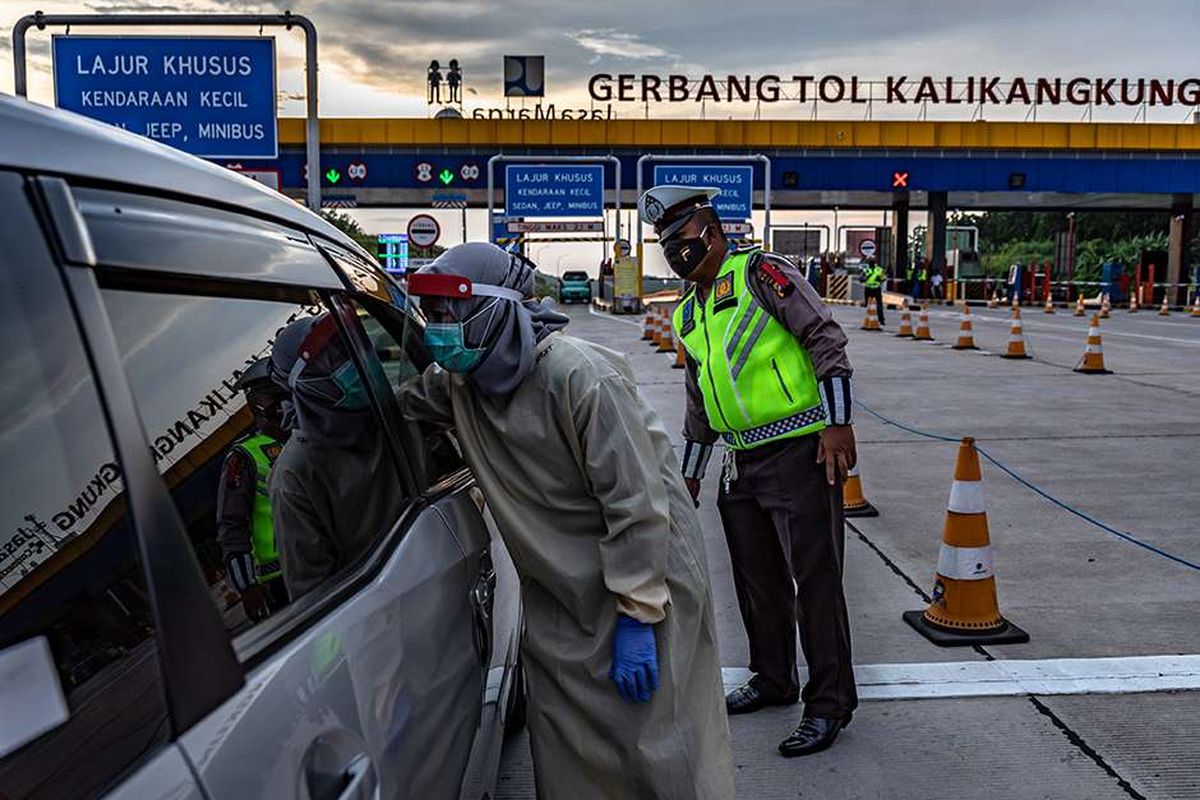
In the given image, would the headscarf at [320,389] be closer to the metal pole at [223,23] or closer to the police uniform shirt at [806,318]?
the police uniform shirt at [806,318]

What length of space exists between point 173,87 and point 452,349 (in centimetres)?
1170

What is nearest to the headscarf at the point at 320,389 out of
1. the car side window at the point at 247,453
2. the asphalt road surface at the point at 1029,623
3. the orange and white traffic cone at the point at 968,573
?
the car side window at the point at 247,453

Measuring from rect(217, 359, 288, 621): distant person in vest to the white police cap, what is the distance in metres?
1.99

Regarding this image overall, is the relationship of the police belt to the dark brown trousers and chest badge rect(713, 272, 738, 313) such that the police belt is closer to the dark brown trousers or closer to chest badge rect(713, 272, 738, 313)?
the dark brown trousers

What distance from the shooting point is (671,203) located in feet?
12.3

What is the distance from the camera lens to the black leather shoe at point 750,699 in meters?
4.05

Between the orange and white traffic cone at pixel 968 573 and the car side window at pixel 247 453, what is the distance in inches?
122

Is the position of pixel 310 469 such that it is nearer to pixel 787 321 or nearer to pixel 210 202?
pixel 210 202

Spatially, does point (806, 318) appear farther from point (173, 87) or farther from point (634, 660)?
point (173, 87)

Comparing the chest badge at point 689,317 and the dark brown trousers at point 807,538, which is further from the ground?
the chest badge at point 689,317

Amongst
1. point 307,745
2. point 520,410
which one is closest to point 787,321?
point 520,410

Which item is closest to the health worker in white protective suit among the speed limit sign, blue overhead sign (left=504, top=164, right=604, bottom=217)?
the speed limit sign

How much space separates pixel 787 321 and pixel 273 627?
7.82ft

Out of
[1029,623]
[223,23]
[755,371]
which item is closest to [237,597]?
[755,371]
